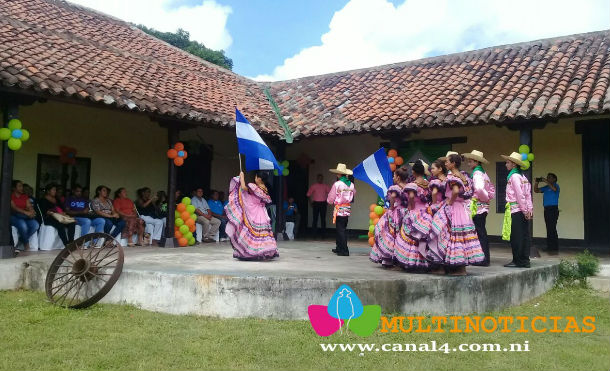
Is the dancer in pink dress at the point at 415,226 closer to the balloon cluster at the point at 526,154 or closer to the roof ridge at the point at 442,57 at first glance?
the balloon cluster at the point at 526,154

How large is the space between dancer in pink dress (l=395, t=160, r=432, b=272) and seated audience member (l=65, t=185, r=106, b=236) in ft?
17.9

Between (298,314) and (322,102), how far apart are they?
28.0 feet

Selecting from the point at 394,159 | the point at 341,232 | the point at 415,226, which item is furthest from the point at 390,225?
the point at 394,159

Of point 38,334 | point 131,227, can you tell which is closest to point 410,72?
point 131,227

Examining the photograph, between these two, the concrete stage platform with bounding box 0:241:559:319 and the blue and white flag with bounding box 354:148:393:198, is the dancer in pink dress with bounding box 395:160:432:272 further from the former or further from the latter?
the blue and white flag with bounding box 354:148:393:198

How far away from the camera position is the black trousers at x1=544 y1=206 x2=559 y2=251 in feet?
32.0

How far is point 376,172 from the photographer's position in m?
7.59

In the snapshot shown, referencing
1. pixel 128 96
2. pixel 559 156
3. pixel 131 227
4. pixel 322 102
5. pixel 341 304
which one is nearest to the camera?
pixel 341 304

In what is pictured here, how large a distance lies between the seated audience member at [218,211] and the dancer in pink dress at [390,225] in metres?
5.16

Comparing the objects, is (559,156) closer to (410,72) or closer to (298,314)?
(410,72)

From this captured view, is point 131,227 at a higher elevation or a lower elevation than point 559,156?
lower

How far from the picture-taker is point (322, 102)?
13055 mm

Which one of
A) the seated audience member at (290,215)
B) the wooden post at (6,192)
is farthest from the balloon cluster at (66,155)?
the seated audience member at (290,215)

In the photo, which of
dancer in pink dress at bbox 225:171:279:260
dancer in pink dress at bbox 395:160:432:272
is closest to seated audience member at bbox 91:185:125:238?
dancer in pink dress at bbox 225:171:279:260
